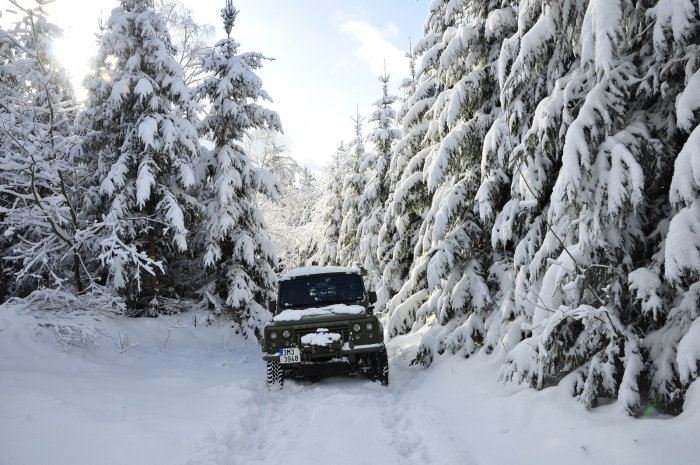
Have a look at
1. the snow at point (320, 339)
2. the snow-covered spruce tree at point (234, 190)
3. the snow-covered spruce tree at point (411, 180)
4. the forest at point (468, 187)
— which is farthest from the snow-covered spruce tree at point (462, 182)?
the snow-covered spruce tree at point (234, 190)

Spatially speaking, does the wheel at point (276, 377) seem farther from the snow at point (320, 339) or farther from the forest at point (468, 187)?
the forest at point (468, 187)

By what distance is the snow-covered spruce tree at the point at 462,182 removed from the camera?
8.03m

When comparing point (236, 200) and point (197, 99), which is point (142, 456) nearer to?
point (236, 200)

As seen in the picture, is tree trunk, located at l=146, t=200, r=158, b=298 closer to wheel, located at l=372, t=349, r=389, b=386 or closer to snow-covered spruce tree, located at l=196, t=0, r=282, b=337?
snow-covered spruce tree, located at l=196, t=0, r=282, b=337

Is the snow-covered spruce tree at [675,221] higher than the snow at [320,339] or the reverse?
higher

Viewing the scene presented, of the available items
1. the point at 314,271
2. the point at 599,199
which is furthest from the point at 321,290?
the point at 599,199

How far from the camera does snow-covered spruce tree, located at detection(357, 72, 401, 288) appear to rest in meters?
16.8

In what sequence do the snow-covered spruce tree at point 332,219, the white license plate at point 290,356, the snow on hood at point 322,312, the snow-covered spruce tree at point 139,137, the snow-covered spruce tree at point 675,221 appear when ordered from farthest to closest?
the snow-covered spruce tree at point 332,219
the snow-covered spruce tree at point 139,137
the snow on hood at point 322,312
the white license plate at point 290,356
the snow-covered spruce tree at point 675,221

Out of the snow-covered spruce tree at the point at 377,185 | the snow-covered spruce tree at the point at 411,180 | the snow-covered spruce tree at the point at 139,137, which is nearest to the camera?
the snow-covered spruce tree at the point at 411,180

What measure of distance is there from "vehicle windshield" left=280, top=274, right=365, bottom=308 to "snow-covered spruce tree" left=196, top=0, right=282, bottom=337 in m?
4.50

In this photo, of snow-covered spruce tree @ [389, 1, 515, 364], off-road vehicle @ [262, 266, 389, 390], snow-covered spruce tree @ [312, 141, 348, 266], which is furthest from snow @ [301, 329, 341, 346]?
snow-covered spruce tree @ [312, 141, 348, 266]

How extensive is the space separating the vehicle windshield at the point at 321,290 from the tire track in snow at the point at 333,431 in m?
1.83

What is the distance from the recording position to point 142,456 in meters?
3.99

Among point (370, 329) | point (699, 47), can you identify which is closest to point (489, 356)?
point (370, 329)
